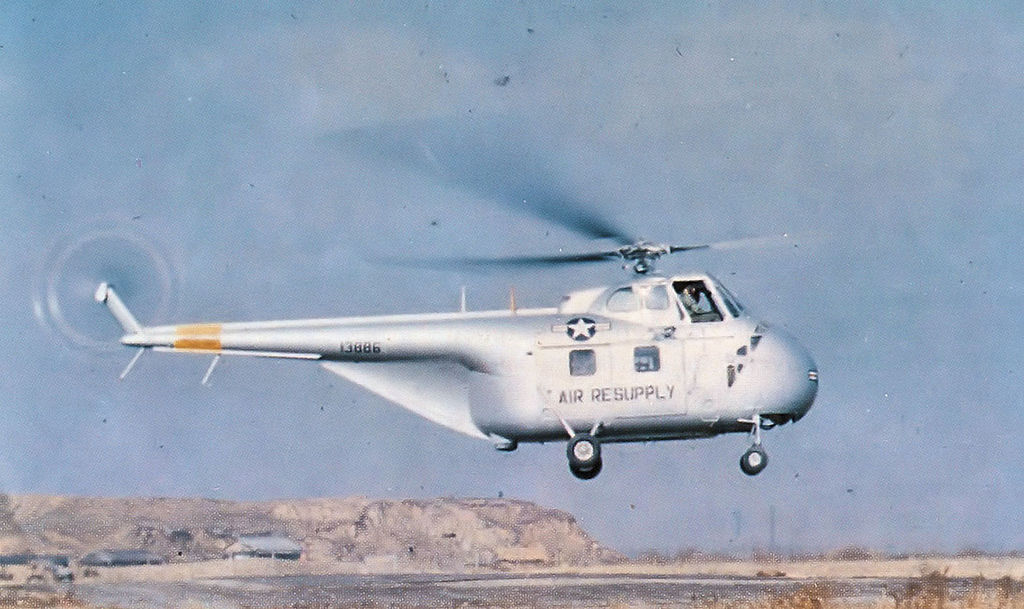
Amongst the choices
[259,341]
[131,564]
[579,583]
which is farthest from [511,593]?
[131,564]

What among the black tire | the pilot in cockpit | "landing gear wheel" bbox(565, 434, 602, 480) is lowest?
the black tire

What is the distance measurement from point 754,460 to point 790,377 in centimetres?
129

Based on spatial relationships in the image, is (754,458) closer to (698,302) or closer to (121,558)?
(698,302)

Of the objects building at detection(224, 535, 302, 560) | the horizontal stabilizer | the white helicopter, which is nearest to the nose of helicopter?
the white helicopter

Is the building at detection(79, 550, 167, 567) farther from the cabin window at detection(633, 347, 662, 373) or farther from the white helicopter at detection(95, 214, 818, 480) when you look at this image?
the cabin window at detection(633, 347, 662, 373)

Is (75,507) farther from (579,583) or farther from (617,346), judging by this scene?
(617,346)

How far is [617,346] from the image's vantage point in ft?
84.6

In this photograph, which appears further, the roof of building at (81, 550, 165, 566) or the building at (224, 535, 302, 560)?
the building at (224, 535, 302, 560)

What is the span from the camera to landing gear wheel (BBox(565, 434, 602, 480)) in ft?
85.5

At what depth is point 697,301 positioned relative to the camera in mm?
26031

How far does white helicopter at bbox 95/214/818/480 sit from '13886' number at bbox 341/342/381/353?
14 millimetres

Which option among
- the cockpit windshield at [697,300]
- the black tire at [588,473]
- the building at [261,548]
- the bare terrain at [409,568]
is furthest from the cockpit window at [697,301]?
the building at [261,548]

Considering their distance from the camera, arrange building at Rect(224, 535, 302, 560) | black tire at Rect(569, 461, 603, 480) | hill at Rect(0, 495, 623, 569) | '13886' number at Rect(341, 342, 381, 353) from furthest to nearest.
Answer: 1. building at Rect(224, 535, 302, 560)
2. hill at Rect(0, 495, 623, 569)
3. '13886' number at Rect(341, 342, 381, 353)
4. black tire at Rect(569, 461, 603, 480)

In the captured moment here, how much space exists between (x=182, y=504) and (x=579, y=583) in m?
16.5
